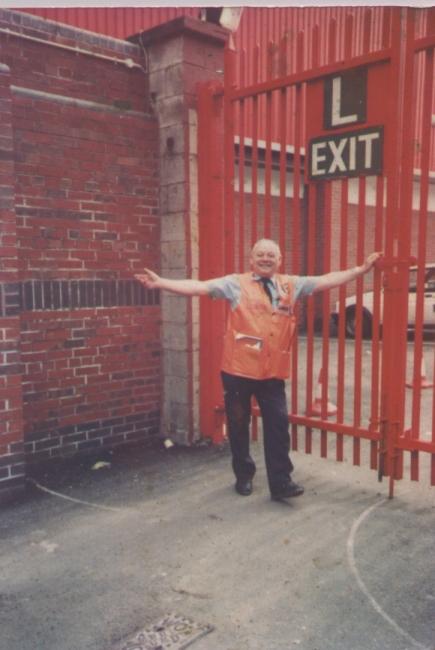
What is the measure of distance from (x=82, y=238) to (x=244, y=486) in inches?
92.3

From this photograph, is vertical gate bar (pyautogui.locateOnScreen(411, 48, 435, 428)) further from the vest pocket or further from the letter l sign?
the vest pocket

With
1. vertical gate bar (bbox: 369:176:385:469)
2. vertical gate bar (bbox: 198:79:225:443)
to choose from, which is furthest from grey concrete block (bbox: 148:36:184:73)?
vertical gate bar (bbox: 369:176:385:469)

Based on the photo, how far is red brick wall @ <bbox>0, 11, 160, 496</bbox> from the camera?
467 centimetres

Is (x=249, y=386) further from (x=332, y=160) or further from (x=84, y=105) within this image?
(x=84, y=105)

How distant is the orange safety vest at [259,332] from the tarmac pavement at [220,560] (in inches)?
36.8

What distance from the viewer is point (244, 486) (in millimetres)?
4281

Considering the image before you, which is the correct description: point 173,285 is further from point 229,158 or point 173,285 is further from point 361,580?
point 361,580

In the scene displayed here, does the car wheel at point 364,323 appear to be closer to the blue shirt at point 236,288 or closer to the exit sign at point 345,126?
the exit sign at point 345,126

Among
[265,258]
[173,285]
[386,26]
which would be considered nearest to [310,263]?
[265,258]

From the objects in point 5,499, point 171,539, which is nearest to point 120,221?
point 5,499

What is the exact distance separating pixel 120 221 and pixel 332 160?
1888mm

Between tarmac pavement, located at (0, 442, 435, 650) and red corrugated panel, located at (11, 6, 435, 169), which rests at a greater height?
red corrugated panel, located at (11, 6, 435, 169)

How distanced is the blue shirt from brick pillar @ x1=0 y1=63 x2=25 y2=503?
4.49ft

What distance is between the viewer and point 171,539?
362cm
